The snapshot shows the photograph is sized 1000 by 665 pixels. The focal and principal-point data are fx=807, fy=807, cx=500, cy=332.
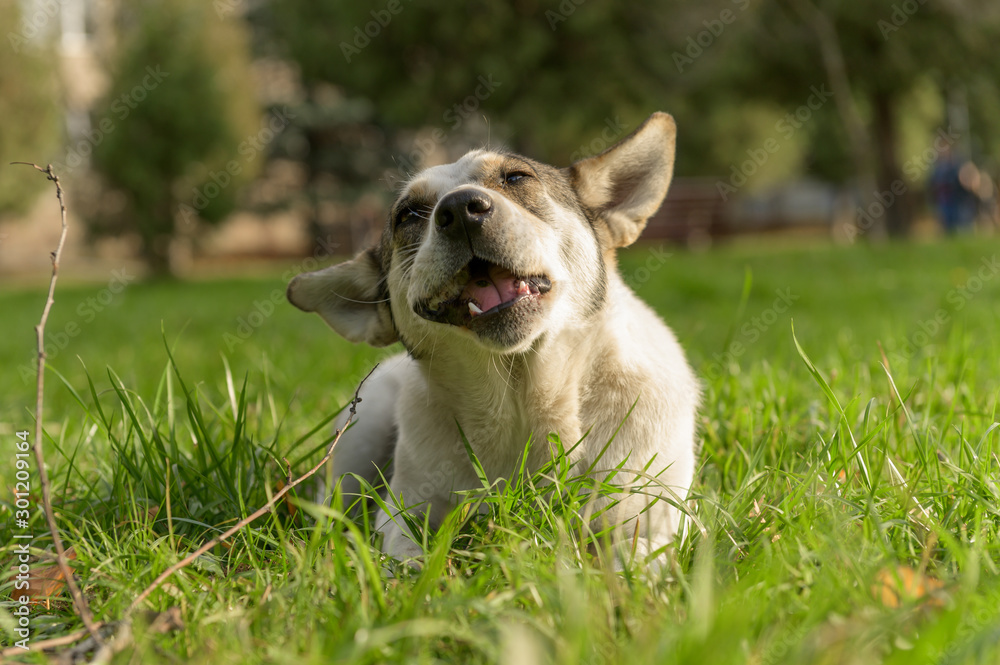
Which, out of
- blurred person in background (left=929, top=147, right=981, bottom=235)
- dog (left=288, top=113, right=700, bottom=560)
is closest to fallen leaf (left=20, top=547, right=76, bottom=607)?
dog (left=288, top=113, right=700, bottom=560)

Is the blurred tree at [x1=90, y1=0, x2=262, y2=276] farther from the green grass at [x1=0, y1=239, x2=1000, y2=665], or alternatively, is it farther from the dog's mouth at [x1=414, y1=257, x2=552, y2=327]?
the dog's mouth at [x1=414, y1=257, x2=552, y2=327]

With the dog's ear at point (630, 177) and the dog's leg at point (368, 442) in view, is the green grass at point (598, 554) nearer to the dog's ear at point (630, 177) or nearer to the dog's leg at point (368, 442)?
the dog's leg at point (368, 442)

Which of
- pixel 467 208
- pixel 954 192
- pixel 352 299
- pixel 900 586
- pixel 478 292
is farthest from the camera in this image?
pixel 954 192

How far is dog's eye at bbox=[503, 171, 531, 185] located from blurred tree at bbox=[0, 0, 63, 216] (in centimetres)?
1665

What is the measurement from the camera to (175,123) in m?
15.2

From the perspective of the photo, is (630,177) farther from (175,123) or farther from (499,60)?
(175,123)

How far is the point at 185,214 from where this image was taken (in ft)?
52.6

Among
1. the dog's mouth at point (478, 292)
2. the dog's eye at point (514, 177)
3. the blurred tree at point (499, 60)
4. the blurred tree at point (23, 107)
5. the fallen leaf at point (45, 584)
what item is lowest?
the fallen leaf at point (45, 584)

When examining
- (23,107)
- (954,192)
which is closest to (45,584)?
(23,107)

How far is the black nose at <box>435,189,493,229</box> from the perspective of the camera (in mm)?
2391

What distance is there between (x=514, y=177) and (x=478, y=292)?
59 centimetres

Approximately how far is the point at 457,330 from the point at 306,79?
17109 mm

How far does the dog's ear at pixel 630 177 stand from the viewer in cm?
302

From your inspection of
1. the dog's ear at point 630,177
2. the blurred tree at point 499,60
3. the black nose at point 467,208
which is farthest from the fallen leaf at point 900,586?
the blurred tree at point 499,60
